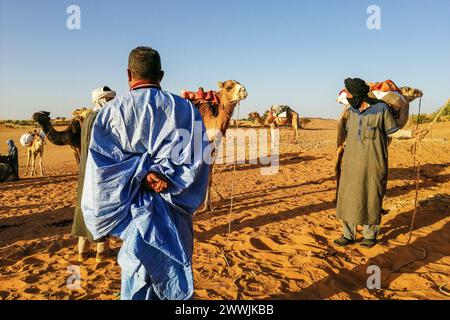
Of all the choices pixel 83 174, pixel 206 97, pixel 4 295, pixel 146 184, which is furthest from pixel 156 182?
pixel 206 97

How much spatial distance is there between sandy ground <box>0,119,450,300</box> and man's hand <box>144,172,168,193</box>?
6.43 feet

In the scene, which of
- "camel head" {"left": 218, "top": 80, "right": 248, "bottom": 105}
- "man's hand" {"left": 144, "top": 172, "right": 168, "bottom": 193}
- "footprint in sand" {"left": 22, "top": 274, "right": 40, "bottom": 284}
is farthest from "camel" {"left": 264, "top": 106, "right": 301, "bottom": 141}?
"man's hand" {"left": 144, "top": 172, "right": 168, "bottom": 193}

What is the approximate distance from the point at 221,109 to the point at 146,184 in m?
5.43

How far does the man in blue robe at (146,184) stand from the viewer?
216cm

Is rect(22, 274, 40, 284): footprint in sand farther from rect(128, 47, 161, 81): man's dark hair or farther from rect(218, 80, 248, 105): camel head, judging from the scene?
rect(218, 80, 248, 105): camel head

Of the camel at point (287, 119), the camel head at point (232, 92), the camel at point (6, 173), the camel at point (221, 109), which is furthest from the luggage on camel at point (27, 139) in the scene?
the camel at point (287, 119)

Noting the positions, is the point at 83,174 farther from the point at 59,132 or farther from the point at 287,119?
the point at 287,119

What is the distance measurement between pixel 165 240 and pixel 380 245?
414 cm

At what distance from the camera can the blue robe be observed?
2.16 meters

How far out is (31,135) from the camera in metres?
15.2

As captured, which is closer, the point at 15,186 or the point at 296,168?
the point at 15,186

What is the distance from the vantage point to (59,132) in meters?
4.52

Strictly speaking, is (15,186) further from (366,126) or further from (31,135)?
(366,126)
